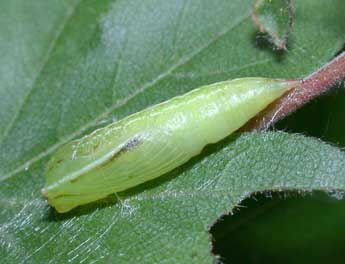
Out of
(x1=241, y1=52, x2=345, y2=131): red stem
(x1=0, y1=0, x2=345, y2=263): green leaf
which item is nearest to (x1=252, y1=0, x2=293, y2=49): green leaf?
(x1=0, y1=0, x2=345, y2=263): green leaf

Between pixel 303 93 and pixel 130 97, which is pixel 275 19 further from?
pixel 130 97

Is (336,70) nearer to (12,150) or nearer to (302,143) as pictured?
(302,143)

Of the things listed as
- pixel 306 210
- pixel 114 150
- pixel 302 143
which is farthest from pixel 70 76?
pixel 306 210

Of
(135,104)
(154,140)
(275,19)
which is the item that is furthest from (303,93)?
(135,104)

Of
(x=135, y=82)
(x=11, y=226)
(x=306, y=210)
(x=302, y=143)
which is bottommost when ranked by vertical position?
(x=306, y=210)

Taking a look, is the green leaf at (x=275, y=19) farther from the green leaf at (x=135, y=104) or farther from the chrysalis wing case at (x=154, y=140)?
the chrysalis wing case at (x=154, y=140)
